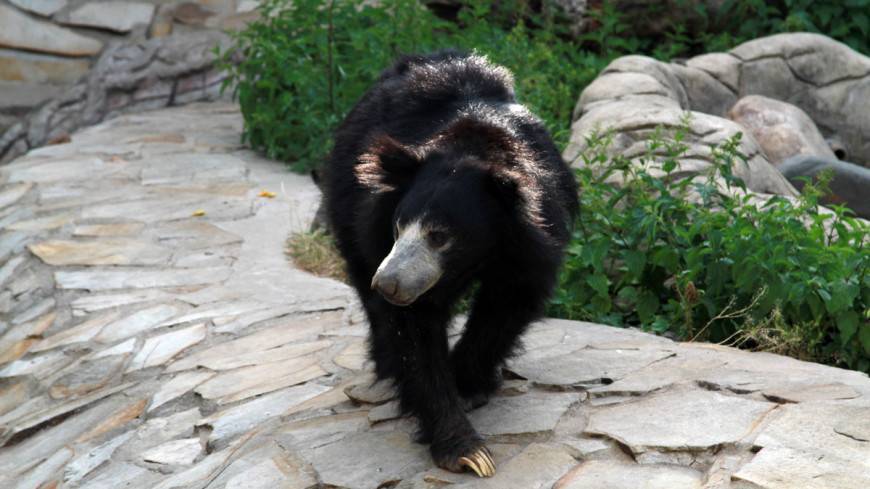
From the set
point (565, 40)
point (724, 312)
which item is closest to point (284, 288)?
point (724, 312)

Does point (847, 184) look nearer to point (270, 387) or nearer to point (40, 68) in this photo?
point (270, 387)

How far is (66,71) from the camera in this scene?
33.8 ft

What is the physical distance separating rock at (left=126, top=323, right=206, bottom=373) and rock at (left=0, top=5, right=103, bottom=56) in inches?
254

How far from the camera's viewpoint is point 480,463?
2777 millimetres

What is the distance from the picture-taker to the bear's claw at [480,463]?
276 centimetres

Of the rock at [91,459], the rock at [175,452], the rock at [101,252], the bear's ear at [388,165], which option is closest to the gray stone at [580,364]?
the bear's ear at [388,165]

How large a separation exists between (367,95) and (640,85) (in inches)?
118

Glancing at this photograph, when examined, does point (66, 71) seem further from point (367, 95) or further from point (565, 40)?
point (367, 95)

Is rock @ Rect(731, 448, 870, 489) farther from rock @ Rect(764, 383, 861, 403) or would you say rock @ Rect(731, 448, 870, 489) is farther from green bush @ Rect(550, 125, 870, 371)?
green bush @ Rect(550, 125, 870, 371)

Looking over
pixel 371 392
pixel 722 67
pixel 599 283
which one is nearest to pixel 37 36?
pixel 722 67

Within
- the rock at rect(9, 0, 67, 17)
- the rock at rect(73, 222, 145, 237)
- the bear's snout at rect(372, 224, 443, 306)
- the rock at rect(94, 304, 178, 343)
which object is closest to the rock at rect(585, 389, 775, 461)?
the bear's snout at rect(372, 224, 443, 306)

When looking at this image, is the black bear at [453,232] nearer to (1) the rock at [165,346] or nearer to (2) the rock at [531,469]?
(2) the rock at [531,469]

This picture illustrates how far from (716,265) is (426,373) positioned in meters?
1.66

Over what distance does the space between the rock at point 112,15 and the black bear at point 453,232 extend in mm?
7503
